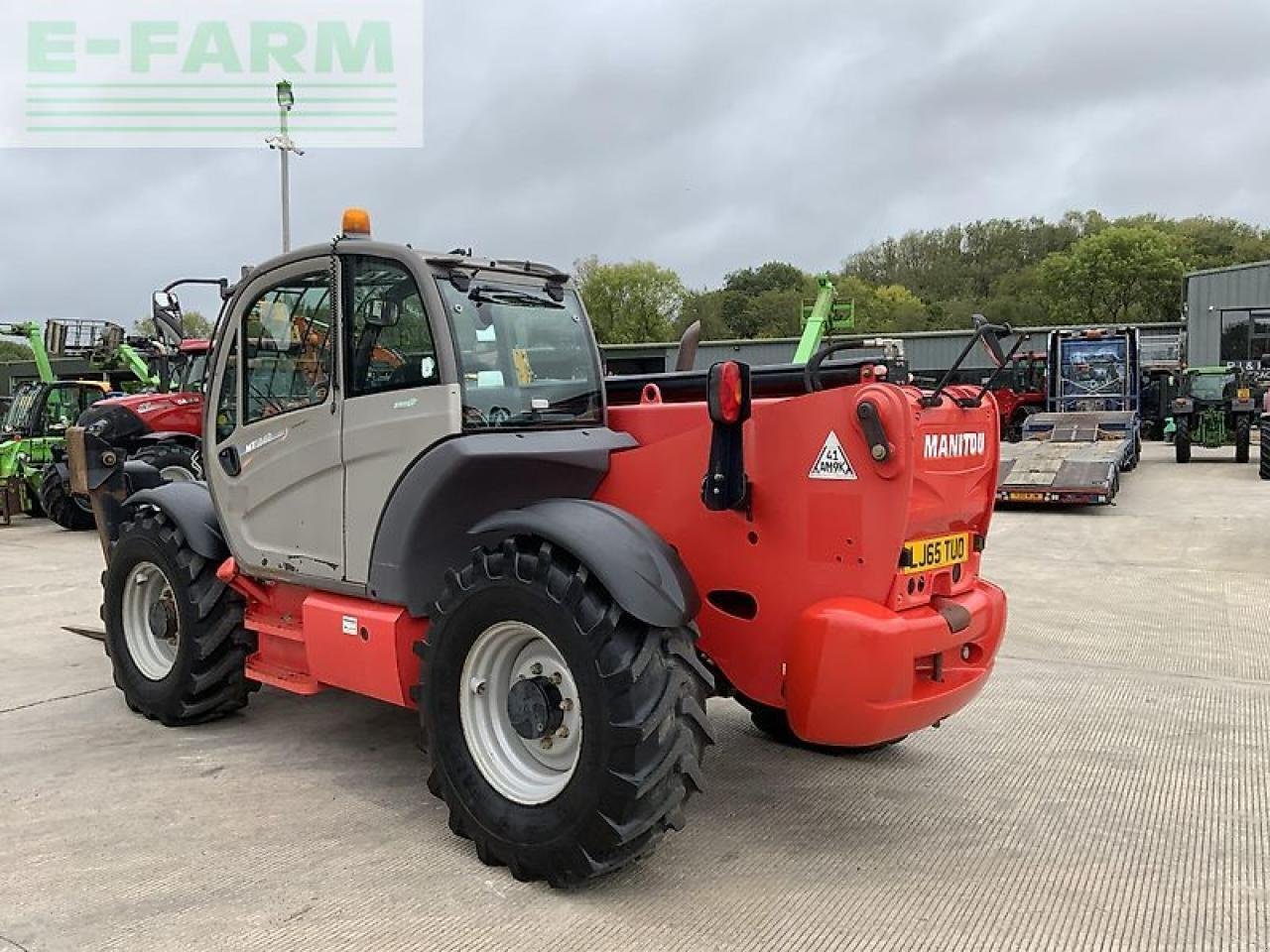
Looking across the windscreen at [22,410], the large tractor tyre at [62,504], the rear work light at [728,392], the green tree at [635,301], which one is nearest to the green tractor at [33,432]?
the windscreen at [22,410]

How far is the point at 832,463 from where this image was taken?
11.0ft

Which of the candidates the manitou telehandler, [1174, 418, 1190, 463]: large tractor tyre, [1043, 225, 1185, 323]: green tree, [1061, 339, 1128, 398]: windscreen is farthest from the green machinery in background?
[1043, 225, 1185, 323]: green tree

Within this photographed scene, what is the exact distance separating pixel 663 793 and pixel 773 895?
52cm

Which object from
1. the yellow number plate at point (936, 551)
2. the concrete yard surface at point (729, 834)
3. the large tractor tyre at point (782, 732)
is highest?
the yellow number plate at point (936, 551)

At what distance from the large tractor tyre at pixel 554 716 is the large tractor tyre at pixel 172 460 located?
28.5ft

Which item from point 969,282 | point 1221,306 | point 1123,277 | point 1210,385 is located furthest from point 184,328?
point 969,282

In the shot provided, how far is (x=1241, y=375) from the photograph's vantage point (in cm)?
2111

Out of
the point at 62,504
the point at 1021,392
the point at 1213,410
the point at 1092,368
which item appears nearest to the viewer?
→ the point at 62,504

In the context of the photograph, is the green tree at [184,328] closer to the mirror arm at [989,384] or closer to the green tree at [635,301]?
the mirror arm at [989,384]

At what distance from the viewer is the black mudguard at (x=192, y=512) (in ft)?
16.3

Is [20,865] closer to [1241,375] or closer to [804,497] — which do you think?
[804,497]

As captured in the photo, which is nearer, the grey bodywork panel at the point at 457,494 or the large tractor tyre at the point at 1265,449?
the grey bodywork panel at the point at 457,494

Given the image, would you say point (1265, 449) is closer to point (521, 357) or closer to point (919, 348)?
point (521, 357)

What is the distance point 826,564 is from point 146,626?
3799 millimetres
